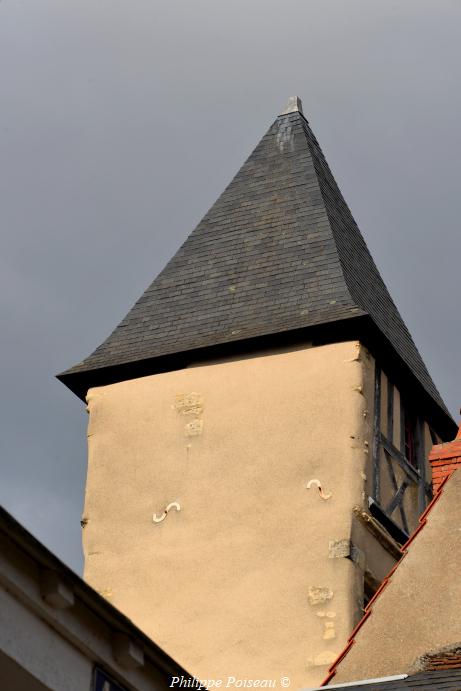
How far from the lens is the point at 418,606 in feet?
31.8

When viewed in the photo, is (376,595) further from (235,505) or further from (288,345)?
(288,345)

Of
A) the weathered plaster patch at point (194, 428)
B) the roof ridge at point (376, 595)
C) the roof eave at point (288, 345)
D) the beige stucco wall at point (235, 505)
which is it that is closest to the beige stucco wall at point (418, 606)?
the roof ridge at point (376, 595)

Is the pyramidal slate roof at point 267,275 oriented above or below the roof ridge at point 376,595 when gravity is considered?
above

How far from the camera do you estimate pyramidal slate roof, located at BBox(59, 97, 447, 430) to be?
15.5 m

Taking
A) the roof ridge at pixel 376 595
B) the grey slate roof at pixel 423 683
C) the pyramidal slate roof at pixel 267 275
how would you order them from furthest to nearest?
1. the pyramidal slate roof at pixel 267 275
2. the roof ridge at pixel 376 595
3. the grey slate roof at pixel 423 683

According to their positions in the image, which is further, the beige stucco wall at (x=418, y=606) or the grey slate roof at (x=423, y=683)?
the beige stucco wall at (x=418, y=606)

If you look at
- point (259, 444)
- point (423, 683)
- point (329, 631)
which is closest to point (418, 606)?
point (423, 683)

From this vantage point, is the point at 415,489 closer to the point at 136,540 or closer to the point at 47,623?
the point at 136,540

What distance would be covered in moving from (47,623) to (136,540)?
7.67 metres

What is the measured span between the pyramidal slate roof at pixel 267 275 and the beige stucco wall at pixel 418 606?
4880 mm

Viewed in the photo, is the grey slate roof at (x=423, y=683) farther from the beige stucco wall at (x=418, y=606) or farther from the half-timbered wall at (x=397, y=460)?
the half-timbered wall at (x=397, y=460)

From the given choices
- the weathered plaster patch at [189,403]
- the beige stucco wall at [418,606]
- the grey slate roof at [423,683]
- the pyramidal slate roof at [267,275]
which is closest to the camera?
the grey slate roof at [423,683]

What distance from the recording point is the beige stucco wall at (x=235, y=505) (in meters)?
13.5

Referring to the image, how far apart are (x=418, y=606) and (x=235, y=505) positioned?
483 cm
